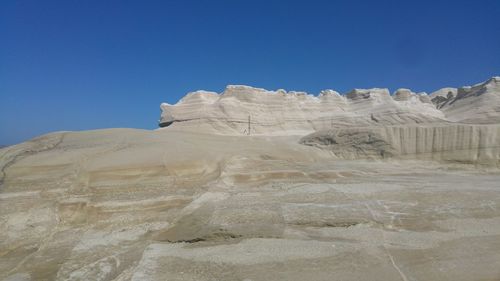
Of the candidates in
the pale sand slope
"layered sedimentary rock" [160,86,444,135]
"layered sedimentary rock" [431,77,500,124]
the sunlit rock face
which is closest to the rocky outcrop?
the sunlit rock face

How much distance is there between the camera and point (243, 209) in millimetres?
6480

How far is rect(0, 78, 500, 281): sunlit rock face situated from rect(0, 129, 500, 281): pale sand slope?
25mm

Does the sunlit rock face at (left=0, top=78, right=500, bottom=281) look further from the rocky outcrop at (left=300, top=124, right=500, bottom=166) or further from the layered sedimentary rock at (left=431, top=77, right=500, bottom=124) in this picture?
the layered sedimentary rock at (left=431, top=77, right=500, bottom=124)

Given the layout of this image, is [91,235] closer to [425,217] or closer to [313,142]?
[425,217]

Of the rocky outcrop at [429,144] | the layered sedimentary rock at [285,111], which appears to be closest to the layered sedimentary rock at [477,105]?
the layered sedimentary rock at [285,111]

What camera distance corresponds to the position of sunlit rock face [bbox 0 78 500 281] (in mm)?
4926

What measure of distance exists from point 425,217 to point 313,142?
25.2 ft

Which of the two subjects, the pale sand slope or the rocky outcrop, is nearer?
the pale sand slope

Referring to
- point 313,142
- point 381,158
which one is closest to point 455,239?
point 381,158

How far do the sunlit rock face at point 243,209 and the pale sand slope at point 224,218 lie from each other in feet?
0.08

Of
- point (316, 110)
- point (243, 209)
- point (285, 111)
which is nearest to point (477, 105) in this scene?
point (316, 110)

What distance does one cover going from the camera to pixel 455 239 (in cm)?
559

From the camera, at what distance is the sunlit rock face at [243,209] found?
4.93 meters

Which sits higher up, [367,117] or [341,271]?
[367,117]
